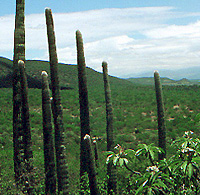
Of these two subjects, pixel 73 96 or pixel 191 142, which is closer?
pixel 191 142

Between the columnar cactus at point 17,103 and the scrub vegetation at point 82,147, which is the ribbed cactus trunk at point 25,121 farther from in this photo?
the columnar cactus at point 17,103

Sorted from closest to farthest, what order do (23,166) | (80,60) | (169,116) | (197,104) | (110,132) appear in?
(23,166) < (80,60) < (110,132) < (169,116) < (197,104)

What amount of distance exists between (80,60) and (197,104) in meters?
23.5

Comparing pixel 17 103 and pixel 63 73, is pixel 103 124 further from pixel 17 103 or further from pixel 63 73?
pixel 63 73

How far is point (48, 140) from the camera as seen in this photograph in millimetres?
8359

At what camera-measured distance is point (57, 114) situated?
927 cm

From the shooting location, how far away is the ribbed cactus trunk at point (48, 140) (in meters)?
8.26

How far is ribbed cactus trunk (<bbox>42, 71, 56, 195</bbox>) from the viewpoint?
27.1ft

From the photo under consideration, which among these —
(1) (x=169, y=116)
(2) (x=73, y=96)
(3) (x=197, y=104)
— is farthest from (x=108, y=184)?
(2) (x=73, y=96)

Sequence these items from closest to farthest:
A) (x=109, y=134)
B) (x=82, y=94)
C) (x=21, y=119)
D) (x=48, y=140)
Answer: (x=48, y=140)
(x=21, y=119)
(x=82, y=94)
(x=109, y=134)

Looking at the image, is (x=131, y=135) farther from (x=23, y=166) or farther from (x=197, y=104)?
(x=23, y=166)

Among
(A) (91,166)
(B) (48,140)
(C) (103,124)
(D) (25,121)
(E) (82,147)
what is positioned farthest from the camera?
(C) (103,124)

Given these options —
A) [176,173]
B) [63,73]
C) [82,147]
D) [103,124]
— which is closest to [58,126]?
[82,147]

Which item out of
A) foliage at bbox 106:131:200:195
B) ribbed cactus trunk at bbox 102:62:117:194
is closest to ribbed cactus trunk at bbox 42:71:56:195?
ribbed cactus trunk at bbox 102:62:117:194
